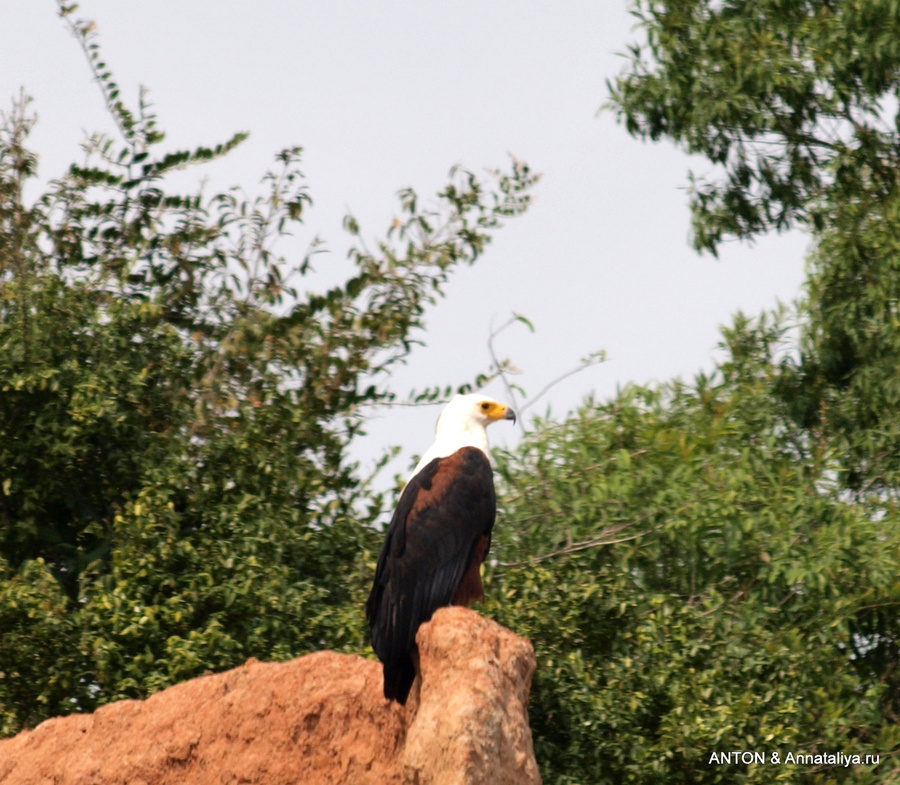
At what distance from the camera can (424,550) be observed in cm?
633

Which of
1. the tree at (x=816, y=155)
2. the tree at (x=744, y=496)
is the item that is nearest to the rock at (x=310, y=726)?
the tree at (x=744, y=496)

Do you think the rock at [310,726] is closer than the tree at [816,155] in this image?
Yes

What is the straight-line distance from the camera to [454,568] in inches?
249

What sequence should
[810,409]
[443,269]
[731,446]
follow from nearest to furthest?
[731,446], [443,269], [810,409]

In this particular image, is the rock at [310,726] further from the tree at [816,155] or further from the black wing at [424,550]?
the tree at [816,155]

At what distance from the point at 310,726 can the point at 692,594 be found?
3466 millimetres

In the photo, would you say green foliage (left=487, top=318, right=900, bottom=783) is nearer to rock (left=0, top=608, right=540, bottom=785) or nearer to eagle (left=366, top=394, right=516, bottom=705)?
eagle (left=366, top=394, right=516, bottom=705)

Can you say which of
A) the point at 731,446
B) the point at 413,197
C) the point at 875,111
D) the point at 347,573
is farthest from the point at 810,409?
the point at 347,573

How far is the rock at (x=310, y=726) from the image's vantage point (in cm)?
543

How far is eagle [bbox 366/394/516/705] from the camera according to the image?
605cm

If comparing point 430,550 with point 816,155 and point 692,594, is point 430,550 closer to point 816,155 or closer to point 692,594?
point 692,594

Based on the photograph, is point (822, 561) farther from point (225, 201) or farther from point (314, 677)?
point (225, 201)

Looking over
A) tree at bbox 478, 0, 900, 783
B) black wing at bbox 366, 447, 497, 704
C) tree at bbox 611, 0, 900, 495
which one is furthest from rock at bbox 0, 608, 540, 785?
tree at bbox 611, 0, 900, 495

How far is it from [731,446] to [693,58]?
4.38m
